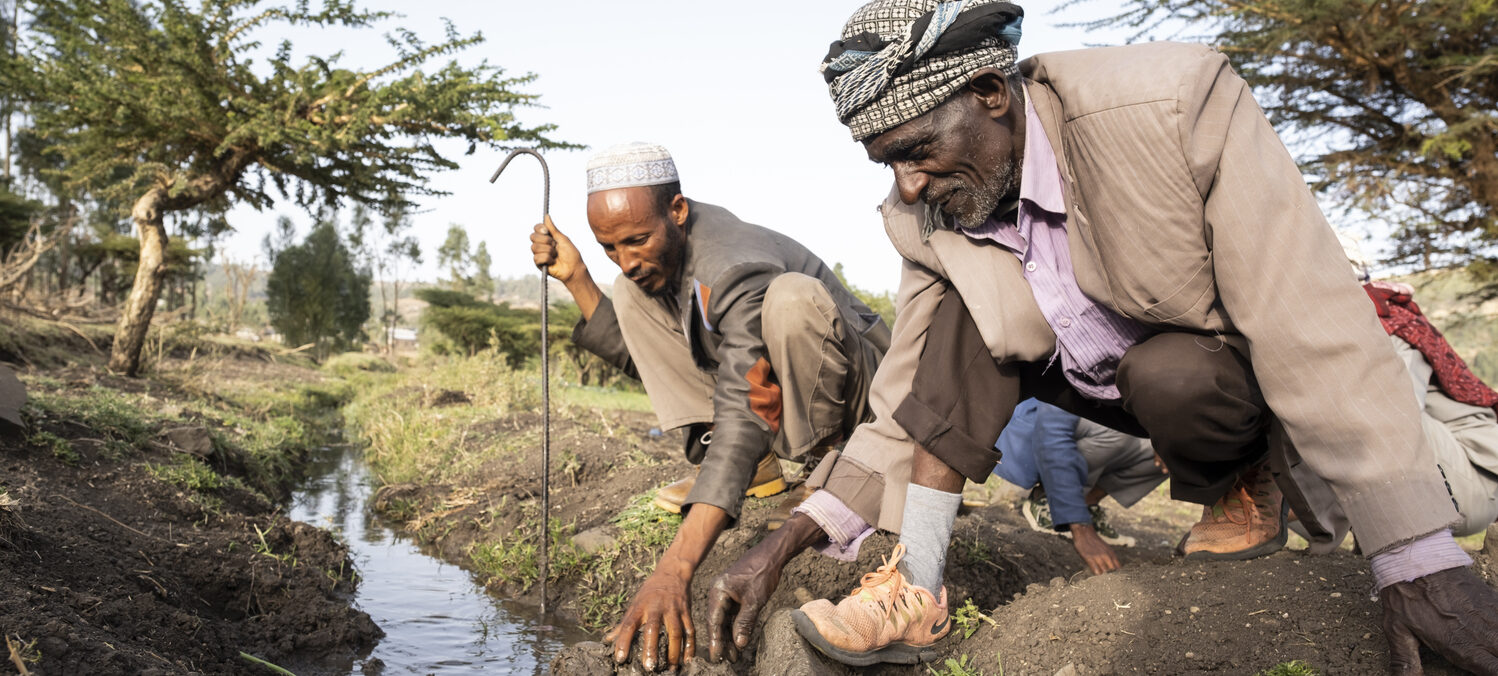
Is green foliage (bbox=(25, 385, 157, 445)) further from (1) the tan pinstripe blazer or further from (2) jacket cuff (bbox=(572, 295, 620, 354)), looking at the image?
(1) the tan pinstripe blazer

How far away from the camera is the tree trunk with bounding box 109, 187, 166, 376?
30.9 ft

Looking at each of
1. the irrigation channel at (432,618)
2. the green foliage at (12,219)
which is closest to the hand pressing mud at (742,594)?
the irrigation channel at (432,618)

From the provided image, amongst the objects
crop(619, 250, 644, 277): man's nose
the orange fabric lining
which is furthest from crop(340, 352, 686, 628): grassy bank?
crop(619, 250, 644, 277): man's nose

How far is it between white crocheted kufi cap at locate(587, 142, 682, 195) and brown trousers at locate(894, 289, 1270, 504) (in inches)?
57.7

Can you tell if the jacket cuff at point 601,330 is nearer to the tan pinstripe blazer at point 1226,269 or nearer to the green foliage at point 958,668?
the tan pinstripe blazer at point 1226,269

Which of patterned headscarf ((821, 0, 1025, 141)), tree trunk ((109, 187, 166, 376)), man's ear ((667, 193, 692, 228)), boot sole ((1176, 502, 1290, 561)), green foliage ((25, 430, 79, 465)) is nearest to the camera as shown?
patterned headscarf ((821, 0, 1025, 141))

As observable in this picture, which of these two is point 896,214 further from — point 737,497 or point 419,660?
point 419,660

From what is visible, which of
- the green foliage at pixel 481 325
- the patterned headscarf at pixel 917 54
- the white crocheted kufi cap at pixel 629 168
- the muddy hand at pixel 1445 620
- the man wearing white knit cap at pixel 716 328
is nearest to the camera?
the muddy hand at pixel 1445 620

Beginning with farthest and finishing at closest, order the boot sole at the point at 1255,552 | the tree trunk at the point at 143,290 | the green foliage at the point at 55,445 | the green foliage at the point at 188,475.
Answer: the tree trunk at the point at 143,290 < the green foliage at the point at 188,475 < the green foliage at the point at 55,445 < the boot sole at the point at 1255,552

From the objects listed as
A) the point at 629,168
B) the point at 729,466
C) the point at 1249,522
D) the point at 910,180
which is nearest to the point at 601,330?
the point at 629,168

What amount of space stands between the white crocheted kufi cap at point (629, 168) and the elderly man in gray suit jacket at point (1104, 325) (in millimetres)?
1171

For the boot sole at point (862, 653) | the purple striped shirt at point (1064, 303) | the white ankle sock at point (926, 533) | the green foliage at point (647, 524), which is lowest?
the green foliage at point (647, 524)

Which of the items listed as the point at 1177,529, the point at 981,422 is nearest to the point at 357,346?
the point at 1177,529

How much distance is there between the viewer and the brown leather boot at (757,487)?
3918 millimetres
